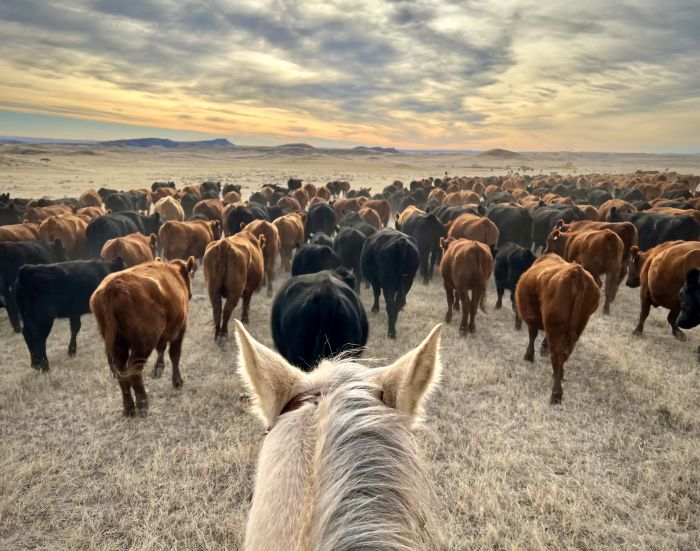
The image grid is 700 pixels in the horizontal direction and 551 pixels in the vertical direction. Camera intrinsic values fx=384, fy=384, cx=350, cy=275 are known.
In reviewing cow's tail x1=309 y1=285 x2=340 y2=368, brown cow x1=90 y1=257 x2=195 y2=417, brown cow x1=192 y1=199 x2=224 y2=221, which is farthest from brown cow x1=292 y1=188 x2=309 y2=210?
cow's tail x1=309 y1=285 x2=340 y2=368

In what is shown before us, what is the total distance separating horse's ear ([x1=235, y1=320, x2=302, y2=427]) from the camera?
128cm

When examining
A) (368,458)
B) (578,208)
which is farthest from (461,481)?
(578,208)

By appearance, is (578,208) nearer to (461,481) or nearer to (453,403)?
(453,403)

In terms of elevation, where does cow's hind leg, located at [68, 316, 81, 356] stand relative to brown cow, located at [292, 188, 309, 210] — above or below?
below

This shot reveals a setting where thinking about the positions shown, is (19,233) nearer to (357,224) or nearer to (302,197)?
(357,224)

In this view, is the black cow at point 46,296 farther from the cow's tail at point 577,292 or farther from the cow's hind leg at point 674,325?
the cow's hind leg at point 674,325

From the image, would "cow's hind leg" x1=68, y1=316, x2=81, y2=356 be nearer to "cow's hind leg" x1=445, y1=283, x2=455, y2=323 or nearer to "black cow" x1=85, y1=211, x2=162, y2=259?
"black cow" x1=85, y1=211, x2=162, y2=259

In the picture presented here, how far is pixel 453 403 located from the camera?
547cm

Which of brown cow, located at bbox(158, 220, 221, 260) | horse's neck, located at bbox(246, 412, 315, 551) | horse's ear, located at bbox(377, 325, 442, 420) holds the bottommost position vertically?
brown cow, located at bbox(158, 220, 221, 260)

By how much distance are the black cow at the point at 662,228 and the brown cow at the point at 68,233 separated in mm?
16172

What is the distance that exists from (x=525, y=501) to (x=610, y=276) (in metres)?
6.34

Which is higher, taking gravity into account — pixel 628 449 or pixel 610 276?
pixel 610 276

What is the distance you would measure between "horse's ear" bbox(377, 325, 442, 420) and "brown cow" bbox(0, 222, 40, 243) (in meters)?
11.6

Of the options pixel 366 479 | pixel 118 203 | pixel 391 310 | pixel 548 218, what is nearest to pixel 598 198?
pixel 548 218
